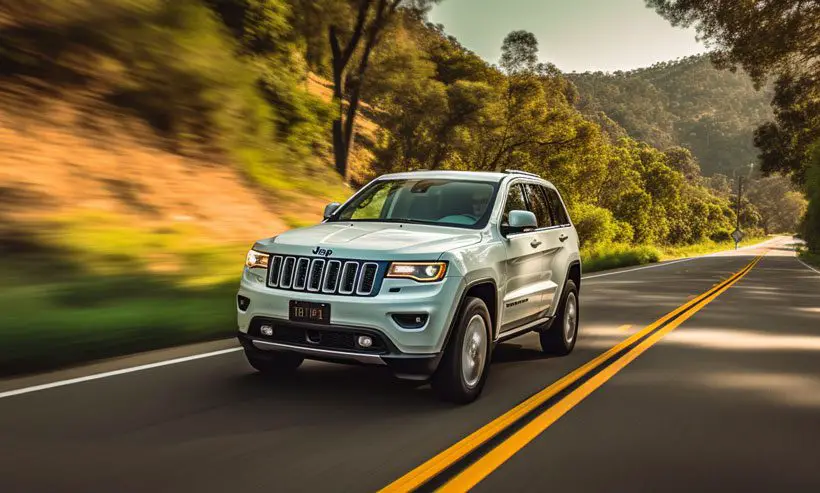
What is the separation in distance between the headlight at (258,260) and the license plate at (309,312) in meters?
0.56

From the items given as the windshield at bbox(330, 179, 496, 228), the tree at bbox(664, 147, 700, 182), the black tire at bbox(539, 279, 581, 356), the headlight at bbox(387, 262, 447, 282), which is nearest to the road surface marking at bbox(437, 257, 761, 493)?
the black tire at bbox(539, 279, 581, 356)

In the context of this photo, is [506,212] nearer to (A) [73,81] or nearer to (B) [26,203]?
(B) [26,203]

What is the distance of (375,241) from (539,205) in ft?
9.50

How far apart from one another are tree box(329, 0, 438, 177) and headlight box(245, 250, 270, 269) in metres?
26.1

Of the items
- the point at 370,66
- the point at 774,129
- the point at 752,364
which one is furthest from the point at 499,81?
the point at 752,364

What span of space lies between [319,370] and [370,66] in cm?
2859

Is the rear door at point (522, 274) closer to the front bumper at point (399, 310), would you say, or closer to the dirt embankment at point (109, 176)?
the front bumper at point (399, 310)

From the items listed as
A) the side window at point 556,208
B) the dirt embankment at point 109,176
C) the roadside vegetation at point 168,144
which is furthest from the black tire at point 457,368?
the dirt embankment at point 109,176

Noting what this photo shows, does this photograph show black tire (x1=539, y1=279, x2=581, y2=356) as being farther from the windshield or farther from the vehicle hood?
the vehicle hood

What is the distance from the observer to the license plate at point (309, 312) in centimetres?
612

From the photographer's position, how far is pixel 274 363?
7.42 m

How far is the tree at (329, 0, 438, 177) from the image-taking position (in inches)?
1293

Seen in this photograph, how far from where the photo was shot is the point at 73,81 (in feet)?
59.0

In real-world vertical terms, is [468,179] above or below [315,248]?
above
